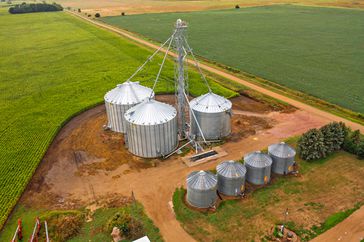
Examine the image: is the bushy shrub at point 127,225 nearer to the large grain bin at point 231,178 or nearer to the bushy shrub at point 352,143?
the large grain bin at point 231,178

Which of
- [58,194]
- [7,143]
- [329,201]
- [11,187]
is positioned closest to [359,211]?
[329,201]

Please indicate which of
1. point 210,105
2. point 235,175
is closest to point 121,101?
point 210,105

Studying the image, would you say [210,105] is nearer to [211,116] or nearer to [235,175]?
[211,116]

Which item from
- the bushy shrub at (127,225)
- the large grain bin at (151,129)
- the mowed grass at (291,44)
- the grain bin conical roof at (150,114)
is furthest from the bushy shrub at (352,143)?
the bushy shrub at (127,225)

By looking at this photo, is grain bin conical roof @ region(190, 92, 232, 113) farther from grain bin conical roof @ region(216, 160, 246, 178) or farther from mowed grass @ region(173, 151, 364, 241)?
mowed grass @ region(173, 151, 364, 241)

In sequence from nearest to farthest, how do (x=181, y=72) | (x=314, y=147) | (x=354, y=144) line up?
1. (x=314, y=147)
2. (x=354, y=144)
3. (x=181, y=72)
